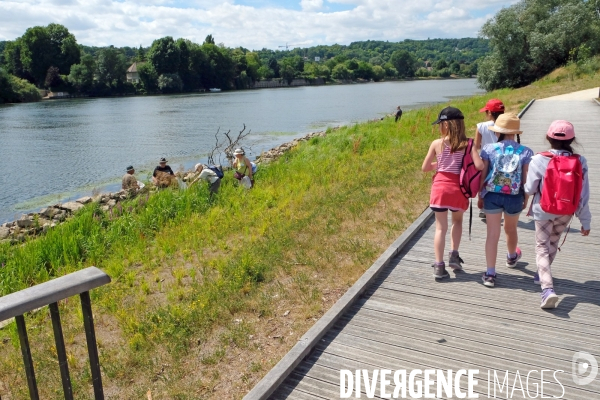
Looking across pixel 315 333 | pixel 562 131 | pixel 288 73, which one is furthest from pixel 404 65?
pixel 315 333

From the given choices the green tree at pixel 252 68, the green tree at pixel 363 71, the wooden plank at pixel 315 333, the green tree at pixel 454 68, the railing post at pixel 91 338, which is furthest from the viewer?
the green tree at pixel 454 68

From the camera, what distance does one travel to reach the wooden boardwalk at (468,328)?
3.29 m

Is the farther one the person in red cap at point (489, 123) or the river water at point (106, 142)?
the river water at point (106, 142)

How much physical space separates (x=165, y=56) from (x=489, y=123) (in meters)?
89.8

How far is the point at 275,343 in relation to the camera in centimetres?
408

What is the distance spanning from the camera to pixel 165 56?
8800cm

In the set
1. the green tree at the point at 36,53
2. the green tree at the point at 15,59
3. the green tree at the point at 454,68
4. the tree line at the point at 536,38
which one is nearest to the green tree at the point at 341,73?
the green tree at the point at 454,68

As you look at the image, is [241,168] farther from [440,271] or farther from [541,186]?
[541,186]

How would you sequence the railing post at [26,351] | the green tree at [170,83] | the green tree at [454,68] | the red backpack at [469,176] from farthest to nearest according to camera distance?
the green tree at [454,68]
the green tree at [170,83]
the red backpack at [469,176]
the railing post at [26,351]

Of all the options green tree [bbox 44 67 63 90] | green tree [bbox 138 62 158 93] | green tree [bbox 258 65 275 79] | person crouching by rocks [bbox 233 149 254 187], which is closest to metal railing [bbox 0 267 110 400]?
person crouching by rocks [bbox 233 149 254 187]

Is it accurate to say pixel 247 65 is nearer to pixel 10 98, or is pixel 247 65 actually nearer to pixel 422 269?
pixel 10 98

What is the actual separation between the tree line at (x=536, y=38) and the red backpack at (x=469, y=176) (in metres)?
38.4

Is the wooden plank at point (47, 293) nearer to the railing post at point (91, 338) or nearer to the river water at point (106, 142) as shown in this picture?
the railing post at point (91, 338)

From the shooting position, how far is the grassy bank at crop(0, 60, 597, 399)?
402 centimetres
